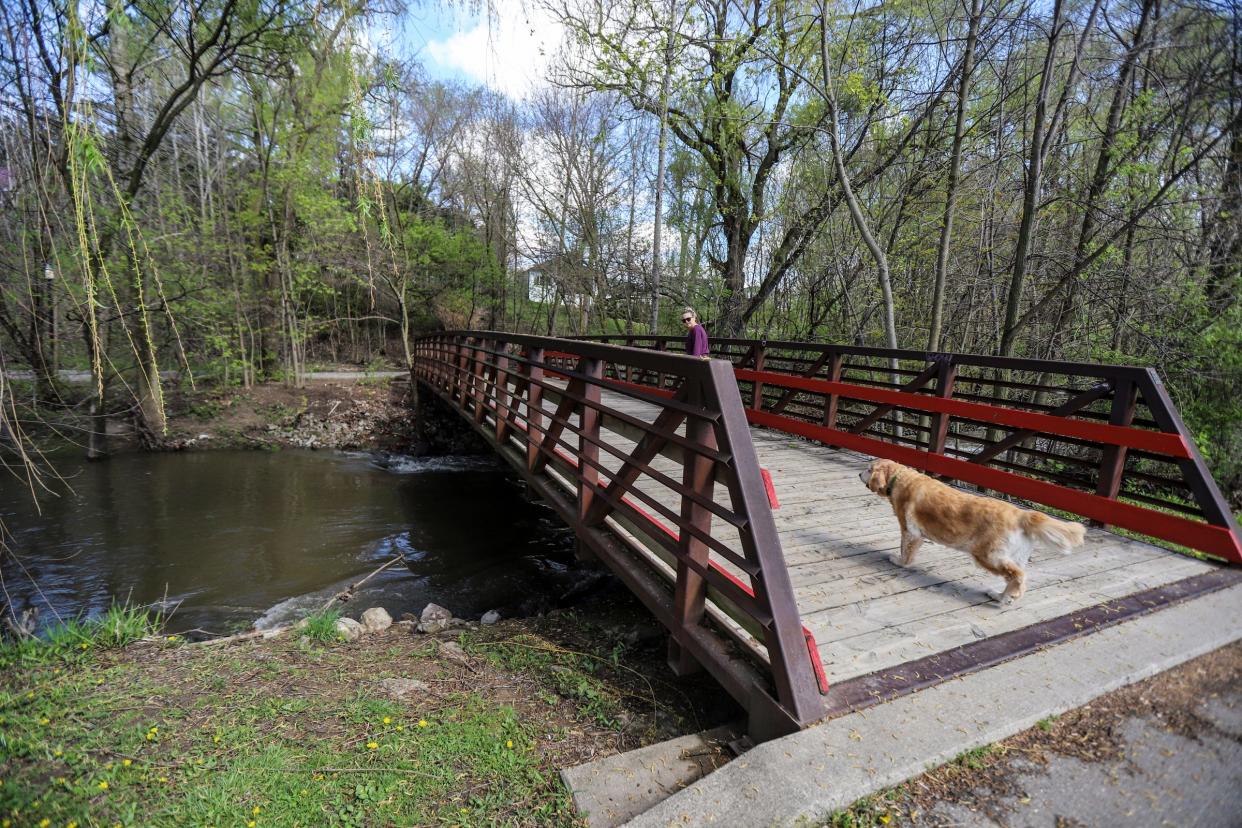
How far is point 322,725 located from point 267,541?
6164 mm

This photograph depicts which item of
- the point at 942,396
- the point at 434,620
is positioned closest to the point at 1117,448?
the point at 942,396

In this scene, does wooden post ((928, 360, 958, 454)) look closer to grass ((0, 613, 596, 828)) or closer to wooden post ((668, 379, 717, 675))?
wooden post ((668, 379, 717, 675))

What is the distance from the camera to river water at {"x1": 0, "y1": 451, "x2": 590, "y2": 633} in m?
5.76

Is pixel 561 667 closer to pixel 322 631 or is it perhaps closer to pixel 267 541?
pixel 322 631

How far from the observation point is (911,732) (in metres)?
2.00

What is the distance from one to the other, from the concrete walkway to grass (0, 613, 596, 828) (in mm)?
617

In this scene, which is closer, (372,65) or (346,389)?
(372,65)

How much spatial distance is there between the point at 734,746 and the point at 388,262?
16538mm

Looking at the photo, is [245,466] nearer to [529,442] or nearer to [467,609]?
[467,609]

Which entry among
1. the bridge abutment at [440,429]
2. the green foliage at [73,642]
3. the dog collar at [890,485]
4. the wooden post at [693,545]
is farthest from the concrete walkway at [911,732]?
the bridge abutment at [440,429]

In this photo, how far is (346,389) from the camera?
52.7 ft

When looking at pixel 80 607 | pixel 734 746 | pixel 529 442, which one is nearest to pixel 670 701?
pixel 734 746

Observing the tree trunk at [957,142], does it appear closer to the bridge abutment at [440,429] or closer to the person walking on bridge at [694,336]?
the person walking on bridge at [694,336]

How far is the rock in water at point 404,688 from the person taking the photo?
2869 mm
